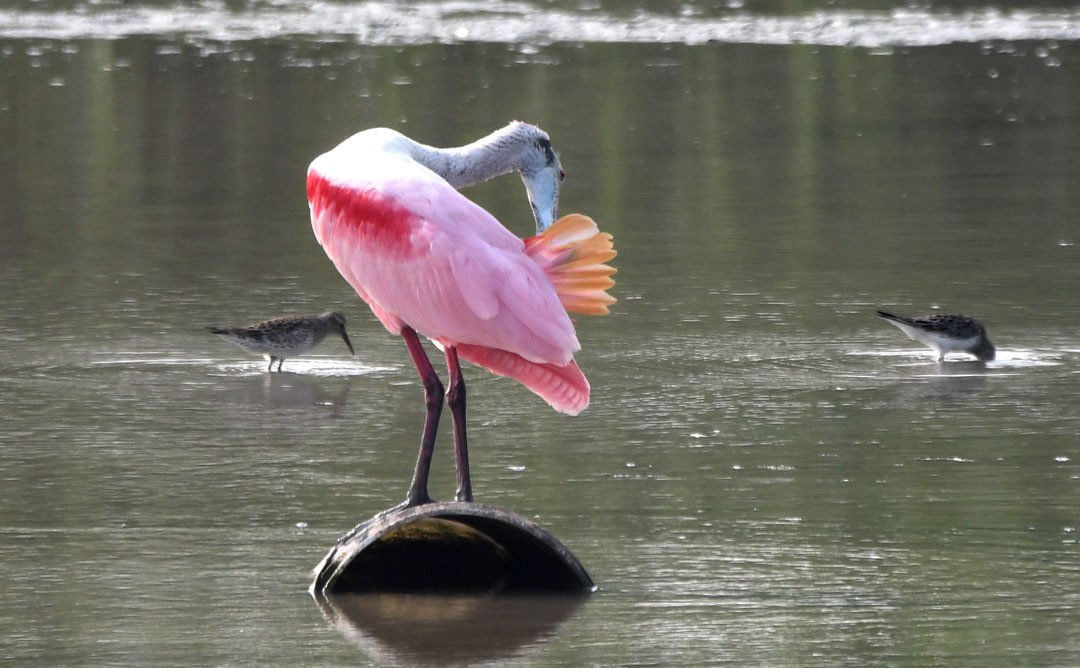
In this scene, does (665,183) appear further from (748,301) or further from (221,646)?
(221,646)

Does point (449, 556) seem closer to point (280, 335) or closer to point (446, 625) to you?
point (446, 625)

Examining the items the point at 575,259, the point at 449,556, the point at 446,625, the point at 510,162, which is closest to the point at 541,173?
the point at 510,162

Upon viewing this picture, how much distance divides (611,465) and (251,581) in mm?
2019

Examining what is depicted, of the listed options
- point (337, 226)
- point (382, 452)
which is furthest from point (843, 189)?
point (337, 226)

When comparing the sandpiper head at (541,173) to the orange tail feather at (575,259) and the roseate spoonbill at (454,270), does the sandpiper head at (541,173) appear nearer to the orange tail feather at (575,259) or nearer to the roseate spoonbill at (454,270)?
the roseate spoonbill at (454,270)

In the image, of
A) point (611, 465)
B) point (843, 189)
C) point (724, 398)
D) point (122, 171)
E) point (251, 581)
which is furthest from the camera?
point (122, 171)

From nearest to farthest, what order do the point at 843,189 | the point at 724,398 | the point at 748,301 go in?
the point at 724,398
the point at 748,301
the point at 843,189

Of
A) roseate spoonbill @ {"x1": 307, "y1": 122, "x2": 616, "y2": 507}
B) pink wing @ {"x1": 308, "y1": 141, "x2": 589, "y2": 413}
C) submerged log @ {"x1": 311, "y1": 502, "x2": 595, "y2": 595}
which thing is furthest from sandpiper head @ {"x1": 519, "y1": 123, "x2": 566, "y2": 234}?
submerged log @ {"x1": 311, "y1": 502, "x2": 595, "y2": 595}

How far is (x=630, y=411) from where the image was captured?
9.77 metres

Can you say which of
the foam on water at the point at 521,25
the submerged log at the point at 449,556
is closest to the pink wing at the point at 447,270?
the submerged log at the point at 449,556

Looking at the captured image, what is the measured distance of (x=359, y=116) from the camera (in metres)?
22.0

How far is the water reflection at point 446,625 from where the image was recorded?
6.54 metres

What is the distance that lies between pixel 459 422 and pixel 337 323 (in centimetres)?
348

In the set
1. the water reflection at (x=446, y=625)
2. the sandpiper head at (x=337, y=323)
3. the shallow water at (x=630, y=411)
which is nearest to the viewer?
the water reflection at (x=446, y=625)
